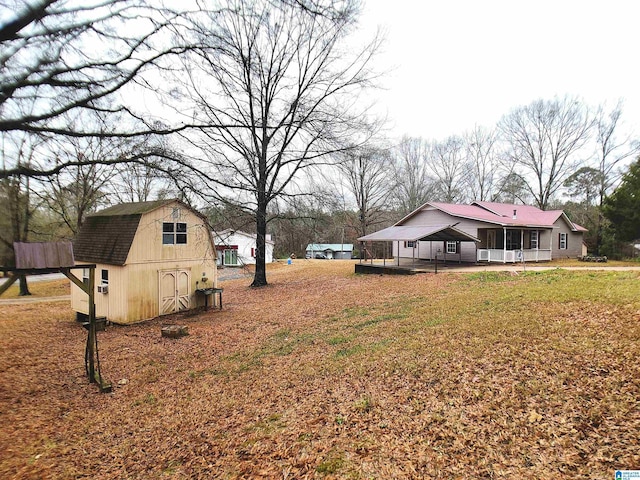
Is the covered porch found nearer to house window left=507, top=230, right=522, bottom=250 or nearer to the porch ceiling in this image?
house window left=507, top=230, right=522, bottom=250

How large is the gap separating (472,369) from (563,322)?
2893 millimetres

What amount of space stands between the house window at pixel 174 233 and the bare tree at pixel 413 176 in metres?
33.4

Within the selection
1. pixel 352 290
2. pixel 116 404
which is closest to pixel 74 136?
pixel 116 404

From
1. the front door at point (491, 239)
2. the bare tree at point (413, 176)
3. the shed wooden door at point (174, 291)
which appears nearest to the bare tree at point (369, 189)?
the bare tree at point (413, 176)

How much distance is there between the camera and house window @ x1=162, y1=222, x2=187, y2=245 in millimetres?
13323

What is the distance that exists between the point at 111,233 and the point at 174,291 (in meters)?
3.49

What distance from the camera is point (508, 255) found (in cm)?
2061

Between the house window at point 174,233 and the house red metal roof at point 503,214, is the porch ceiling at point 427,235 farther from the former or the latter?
the house window at point 174,233

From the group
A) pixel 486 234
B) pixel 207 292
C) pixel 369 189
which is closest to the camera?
pixel 207 292

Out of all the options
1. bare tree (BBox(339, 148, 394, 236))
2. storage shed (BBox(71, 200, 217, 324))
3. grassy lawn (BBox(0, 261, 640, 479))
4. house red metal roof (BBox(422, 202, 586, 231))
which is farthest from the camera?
bare tree (BBox(339, 148, 394, 236))

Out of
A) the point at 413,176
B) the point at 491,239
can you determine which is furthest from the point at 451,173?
the point at 491,239

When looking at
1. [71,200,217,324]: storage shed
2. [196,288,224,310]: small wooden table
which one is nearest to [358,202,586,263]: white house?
→ [196,288,224,310]: small wooden table

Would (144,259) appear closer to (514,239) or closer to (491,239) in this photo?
(491,239)

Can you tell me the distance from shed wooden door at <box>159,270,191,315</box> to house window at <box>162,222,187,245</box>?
1.27 meters
